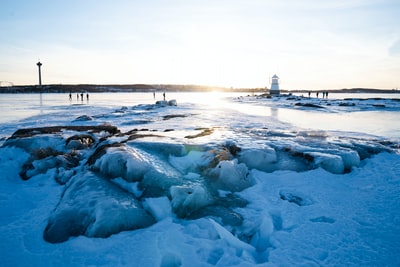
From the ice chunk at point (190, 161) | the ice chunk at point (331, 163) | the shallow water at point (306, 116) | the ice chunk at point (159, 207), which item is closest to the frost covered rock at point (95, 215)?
the ice chunk at point (159, 207)

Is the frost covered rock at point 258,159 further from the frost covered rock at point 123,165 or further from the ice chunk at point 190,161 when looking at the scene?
the frost covered rock at point 123,165

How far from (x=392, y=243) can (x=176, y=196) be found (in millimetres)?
3941

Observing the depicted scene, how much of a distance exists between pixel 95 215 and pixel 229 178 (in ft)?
10.7

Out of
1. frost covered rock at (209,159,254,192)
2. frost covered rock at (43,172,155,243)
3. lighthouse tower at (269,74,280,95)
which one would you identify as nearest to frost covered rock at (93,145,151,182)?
frost covered rock at (43,172,155,243)

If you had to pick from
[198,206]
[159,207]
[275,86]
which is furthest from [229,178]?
[275,86]

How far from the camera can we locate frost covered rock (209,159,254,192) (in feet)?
21.5

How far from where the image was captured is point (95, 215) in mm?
4934

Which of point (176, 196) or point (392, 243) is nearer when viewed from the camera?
point (392, 243)

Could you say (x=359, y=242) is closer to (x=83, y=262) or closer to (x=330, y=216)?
(x=330, y=216)

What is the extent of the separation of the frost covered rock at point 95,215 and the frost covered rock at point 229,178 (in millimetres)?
2108

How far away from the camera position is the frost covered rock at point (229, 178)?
258 inches

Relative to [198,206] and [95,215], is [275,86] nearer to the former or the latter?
[198,206]

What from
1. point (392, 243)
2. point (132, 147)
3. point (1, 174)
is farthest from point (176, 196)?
point (1, 174)

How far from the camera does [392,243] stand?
4.43m
